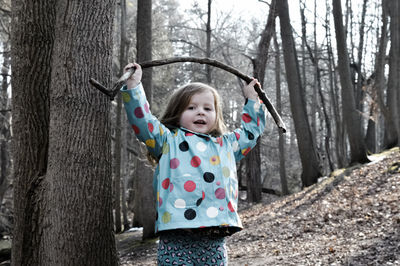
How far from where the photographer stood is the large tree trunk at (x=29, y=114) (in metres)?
3.02

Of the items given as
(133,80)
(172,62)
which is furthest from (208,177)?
(172,62)

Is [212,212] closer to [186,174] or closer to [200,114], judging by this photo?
[186,174]

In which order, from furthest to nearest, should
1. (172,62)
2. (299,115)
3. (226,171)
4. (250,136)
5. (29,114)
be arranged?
(299,115)
(29,114)
(250,136)
(172,62)
(226,171)

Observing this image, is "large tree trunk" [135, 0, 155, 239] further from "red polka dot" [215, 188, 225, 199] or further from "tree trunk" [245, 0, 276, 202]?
"red polka dot" [215, 188, 225, 199]

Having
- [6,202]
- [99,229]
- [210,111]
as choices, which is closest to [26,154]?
[99,229]

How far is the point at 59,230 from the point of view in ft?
9.15

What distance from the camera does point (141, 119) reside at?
101 inches

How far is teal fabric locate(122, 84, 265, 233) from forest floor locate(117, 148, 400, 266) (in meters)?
2.53

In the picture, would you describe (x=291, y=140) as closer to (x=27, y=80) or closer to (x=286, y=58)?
(x=286, y=58)

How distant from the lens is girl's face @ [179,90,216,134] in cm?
277

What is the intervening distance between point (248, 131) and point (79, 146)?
1.16 metres

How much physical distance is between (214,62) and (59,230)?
4.99 feet

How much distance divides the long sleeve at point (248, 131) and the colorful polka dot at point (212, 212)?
554 mm

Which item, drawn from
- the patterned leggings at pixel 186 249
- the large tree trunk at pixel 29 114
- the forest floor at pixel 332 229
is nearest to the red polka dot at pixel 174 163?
the patterned leggings at pixel 186 249
